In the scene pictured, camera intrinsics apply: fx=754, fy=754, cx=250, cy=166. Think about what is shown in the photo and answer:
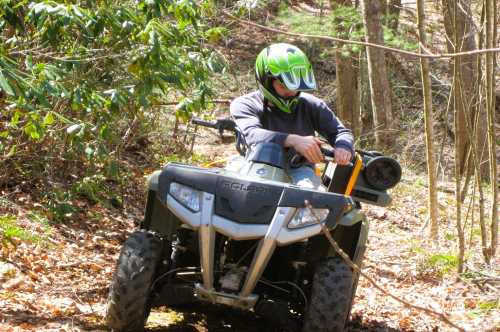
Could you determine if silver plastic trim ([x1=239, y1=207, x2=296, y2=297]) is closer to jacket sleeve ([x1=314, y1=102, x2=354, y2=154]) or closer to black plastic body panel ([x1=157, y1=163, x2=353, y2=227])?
black plastic body panel ([x1=157, y1=163, x2=353, y2=227])

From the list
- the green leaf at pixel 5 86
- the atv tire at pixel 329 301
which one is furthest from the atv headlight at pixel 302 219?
the green leaf at pixel 5 86

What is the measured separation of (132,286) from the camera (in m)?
4.28

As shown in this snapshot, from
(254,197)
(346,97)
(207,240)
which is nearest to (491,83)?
(254,197)

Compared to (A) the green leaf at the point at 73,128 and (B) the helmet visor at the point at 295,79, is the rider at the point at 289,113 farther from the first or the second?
(A) the green leaf at the point at 73,128

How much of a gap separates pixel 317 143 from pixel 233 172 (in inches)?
23.2

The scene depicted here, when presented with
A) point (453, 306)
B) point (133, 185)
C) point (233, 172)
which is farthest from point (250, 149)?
point (133, 185)

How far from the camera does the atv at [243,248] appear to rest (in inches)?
164

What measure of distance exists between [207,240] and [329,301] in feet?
2.57

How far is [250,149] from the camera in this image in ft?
16.1

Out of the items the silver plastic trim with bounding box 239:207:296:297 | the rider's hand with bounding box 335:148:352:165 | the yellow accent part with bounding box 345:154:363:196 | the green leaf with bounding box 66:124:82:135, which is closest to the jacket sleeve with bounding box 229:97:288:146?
the rider's hand with bounding box 335:148:352:165

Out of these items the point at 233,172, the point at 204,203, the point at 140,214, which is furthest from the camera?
the point at 140,214

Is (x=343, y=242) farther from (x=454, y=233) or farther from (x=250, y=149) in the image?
(x=454, y=233)

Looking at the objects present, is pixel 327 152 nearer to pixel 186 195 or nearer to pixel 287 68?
pixel 287 68

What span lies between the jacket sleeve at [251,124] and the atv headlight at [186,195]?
0.72m
